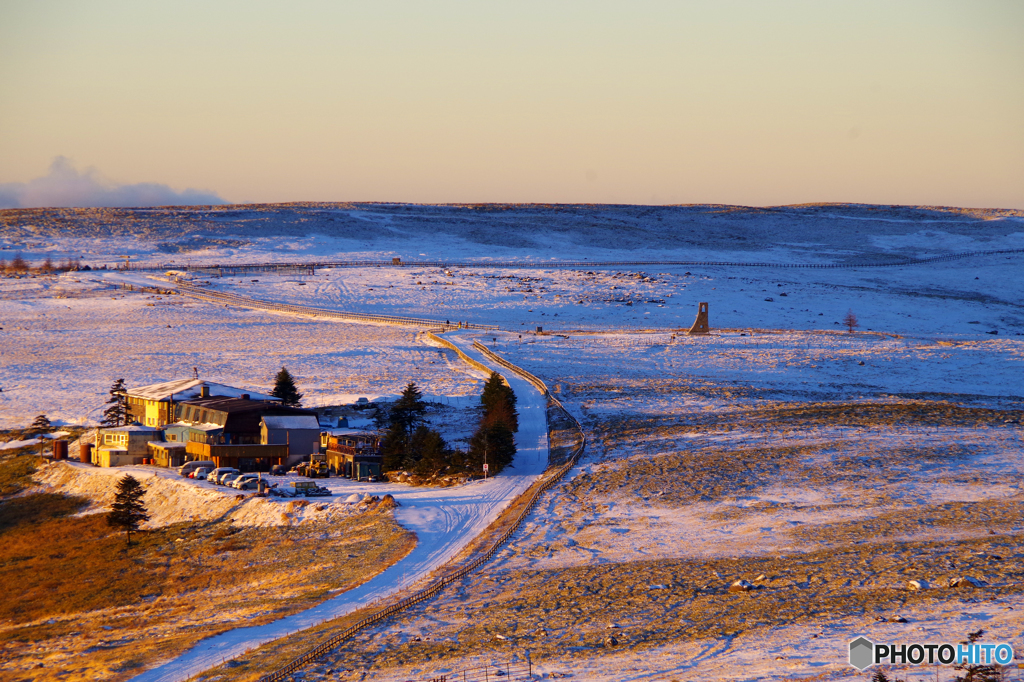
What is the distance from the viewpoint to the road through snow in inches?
926

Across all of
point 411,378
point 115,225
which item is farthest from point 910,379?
point 115,225

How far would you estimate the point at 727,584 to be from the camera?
2583 cm

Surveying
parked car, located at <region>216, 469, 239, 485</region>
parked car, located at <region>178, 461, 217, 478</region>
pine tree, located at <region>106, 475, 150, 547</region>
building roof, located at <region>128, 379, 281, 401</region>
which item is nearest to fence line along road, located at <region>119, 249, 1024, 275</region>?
building roof, located at <region>128, 379, 281, 401</region>

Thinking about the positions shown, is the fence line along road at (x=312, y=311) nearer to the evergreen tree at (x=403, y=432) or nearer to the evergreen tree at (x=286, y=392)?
the evergreen tree at (x=286, y=392)

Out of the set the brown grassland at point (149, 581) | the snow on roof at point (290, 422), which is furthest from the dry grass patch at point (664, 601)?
the snow on roof at point (290, 422)

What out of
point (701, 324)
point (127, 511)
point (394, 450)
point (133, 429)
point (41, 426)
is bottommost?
point (127, 511)

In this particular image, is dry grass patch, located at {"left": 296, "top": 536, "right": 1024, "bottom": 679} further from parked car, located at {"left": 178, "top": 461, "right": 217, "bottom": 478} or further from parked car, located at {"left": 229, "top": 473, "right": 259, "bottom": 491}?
parked car, located at {"left": 178, "top": 461, "right": 217, "bottom": 478}

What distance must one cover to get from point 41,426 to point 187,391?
7.46 meters

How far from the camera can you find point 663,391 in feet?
172

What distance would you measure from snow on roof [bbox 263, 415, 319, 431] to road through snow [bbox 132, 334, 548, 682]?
18.3 ft

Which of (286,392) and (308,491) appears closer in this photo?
(308,491)

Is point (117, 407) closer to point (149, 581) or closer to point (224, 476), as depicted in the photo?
point (224, 476)

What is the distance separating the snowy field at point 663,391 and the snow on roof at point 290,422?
5396 mm

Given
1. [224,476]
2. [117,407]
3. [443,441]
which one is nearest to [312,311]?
[117,407]
